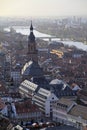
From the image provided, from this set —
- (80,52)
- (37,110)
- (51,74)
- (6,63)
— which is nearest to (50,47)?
(80,52)

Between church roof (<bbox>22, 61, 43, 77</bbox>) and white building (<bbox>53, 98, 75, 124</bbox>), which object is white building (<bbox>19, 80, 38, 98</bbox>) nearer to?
church roof (<bbox>22, 61, 43, 77</bbox>)

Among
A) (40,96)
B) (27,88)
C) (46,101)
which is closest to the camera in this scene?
(46,101)

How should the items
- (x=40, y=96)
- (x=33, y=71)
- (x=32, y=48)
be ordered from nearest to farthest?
(x=40, y=96), (x=33, y=71), (x=32, y=48)

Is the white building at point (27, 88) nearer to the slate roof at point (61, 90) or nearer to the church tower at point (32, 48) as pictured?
the slate roof at point (61, 90)

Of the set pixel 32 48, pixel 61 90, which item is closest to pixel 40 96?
pixel 61 90

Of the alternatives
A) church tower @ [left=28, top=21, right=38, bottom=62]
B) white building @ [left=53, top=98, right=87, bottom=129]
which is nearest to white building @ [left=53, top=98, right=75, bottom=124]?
white building @ [left=53, top=98, right=87, bottom=129]

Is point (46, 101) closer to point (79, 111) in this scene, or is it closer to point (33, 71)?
point (79, 111)

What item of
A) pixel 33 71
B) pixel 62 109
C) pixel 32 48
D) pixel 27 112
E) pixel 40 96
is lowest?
pixel 33 71

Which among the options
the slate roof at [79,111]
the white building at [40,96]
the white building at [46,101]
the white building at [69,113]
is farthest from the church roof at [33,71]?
the slate roof at [79,111]

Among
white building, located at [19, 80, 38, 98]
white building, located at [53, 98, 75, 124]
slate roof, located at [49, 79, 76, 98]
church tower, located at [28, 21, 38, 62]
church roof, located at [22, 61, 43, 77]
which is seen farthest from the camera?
church tower, located at [28, 21, 38, 62]

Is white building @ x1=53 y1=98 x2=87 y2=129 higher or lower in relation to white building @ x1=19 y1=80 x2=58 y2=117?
higher

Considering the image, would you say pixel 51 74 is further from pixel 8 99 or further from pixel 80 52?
pixel 80 52
